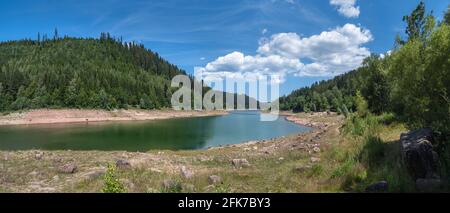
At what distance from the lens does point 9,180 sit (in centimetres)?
1574

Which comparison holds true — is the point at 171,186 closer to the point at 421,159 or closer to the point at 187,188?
the point at 187,188

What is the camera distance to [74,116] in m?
92.9

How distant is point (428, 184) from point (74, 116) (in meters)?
97.3

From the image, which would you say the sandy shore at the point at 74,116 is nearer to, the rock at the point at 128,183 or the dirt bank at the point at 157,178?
the dirt bank at the point at 157,178

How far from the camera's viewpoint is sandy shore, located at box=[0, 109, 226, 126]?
268ft

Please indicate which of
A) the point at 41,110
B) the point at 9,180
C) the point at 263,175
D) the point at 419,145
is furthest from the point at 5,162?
the point at 41,110

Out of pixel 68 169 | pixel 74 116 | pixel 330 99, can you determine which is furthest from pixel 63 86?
pixel 330 99

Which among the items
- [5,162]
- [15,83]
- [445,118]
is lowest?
[5,162]

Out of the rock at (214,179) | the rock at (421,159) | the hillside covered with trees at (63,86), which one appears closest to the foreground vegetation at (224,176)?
the rock at (214,179)

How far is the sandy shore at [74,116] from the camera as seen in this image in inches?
3214
